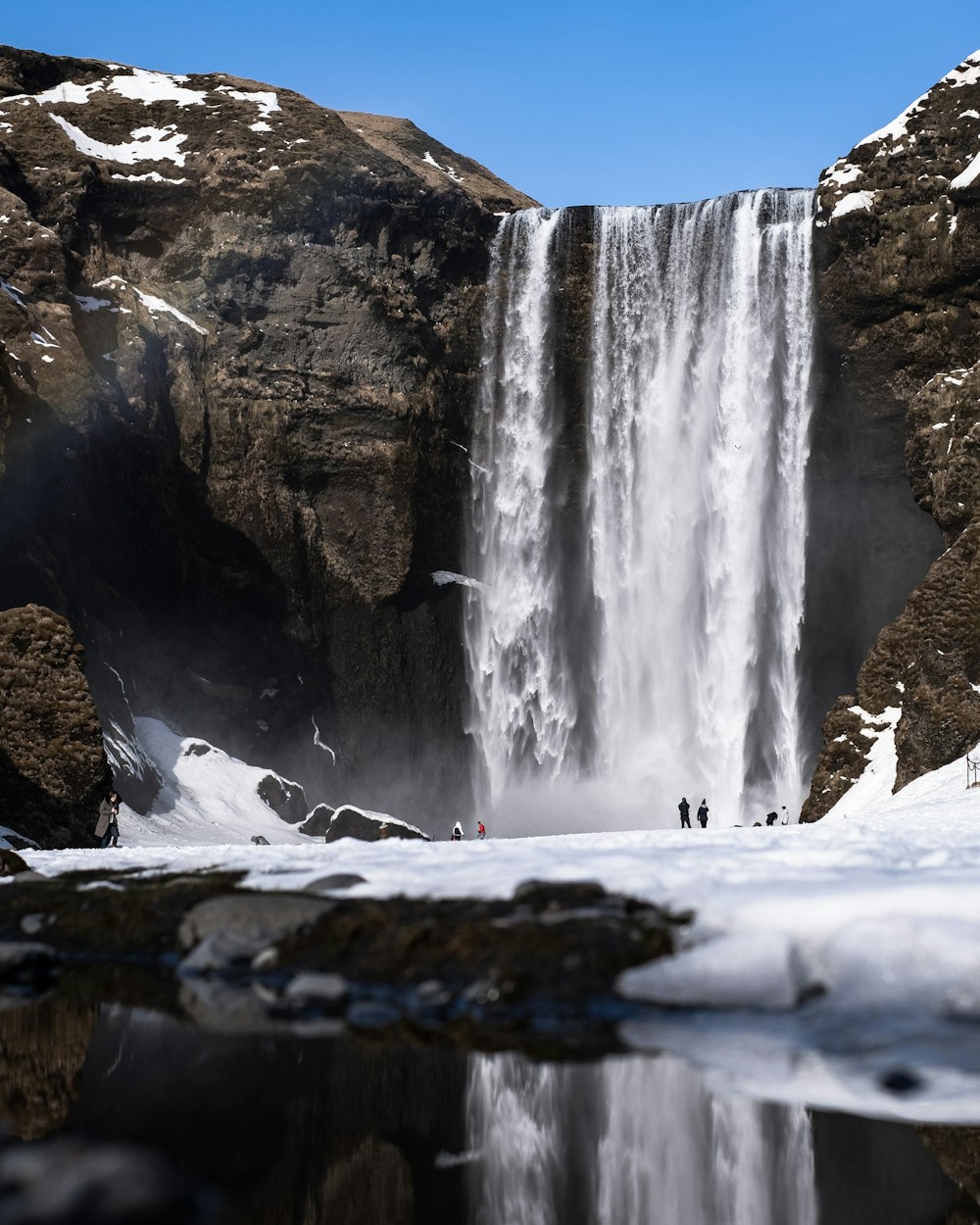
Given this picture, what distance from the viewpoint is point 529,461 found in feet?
165

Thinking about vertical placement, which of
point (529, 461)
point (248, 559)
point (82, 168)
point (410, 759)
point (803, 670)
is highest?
point (82, 168)

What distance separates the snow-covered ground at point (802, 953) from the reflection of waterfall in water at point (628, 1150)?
334 millimetres

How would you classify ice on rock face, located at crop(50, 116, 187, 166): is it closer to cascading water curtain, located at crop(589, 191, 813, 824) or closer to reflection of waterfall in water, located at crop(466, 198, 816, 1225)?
reflection of waterfall in water, located at crop(466, 198, 816, 1225)

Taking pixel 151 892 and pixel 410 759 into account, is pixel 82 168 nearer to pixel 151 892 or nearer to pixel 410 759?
pixel 410 759

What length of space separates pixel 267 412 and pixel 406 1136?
43.4 m

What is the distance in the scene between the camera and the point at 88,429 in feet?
145

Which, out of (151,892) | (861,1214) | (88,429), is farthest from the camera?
(88,429)

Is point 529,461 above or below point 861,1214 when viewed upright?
above

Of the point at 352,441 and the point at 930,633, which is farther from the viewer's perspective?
the point at 352,441

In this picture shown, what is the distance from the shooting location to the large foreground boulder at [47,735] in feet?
97.8

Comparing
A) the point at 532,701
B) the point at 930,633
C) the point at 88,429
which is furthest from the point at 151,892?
the point at 532,701

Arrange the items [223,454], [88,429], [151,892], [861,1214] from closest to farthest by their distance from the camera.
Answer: [861,1214], [151,892], [88,429], [223,454]

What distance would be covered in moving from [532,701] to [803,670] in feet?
31.5

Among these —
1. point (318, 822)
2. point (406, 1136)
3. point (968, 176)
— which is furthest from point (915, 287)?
point (406, 1136)
